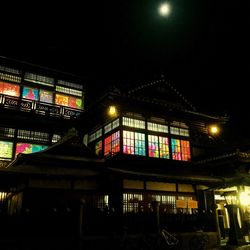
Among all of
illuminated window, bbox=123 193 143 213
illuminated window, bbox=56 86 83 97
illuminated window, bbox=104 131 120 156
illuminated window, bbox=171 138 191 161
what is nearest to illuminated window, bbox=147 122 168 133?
illuminated window, bbox=171 138 191 161

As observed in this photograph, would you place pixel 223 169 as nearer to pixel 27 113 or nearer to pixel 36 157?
pixel 36 157

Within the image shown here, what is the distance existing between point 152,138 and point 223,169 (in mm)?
6223

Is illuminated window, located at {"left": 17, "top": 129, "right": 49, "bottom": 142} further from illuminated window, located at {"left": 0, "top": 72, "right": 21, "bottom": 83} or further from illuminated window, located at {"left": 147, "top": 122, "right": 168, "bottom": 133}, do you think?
illuminated window, located at {"left": 147, "top": 122, "right": 168, "bottom": 133}

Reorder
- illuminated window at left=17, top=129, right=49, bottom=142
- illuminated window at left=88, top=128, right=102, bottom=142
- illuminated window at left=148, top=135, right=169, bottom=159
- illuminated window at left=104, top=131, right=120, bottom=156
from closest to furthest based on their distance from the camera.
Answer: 1. illuminated window at left=104, top=131, right=120, bottom=156
2. illuminated window at left=148, top=135, right=169, bottom=159
3. illuminated window at left=17, top=129, right=49, bottom=142
4. illuminated window at left=88, top=128, right=102, bottom=142

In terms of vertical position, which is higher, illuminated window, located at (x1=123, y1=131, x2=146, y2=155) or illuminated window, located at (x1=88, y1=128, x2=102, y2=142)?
illuminated window, located at (x1=88, y1=128, x2=102, y2=142)

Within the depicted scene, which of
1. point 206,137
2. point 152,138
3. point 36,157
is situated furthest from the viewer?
point 206,137

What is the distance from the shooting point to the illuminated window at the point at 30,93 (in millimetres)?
22561

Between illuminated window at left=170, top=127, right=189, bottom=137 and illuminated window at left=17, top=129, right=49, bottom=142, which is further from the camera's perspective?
illuminated window at left=170, top=127, right=189, bottom=137

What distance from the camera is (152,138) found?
20625 millimetres

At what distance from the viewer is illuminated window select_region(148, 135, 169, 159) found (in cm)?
2020

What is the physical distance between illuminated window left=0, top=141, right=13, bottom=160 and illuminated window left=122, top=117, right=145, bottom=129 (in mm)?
9322

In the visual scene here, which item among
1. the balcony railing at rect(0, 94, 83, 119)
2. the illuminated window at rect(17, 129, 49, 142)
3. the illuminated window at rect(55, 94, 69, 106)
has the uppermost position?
the illuminated window at rect(55, 94, 69, 106)

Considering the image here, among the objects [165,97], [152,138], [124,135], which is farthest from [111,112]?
[165,97]

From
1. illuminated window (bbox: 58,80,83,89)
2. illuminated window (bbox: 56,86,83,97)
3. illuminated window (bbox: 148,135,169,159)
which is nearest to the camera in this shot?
illuminated window (bbox: 148,135,169,159)
